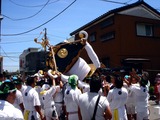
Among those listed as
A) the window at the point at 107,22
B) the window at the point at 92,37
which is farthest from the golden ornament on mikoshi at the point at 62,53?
the window at the point at 92,37

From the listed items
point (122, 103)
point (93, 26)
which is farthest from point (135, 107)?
point (93, 26)

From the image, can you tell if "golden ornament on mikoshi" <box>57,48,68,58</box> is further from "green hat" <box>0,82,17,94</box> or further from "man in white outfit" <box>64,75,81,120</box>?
"green hat" <box>0,82,17,94</box>

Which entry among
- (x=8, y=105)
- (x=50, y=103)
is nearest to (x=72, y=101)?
(x=50, y=103)

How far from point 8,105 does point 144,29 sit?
18.2 m

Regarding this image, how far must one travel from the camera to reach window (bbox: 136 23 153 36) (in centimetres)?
1992

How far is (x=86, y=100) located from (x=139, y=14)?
1634cm

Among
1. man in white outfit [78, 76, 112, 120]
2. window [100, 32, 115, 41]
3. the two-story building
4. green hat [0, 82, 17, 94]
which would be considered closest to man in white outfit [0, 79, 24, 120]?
green hat [0, 82, 17, 94]

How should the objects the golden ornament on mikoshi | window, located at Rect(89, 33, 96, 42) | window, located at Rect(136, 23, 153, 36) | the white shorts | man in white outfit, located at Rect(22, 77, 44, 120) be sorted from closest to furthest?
man in white outfit, located at Rect(22, 77, 44, 120)
the white shorts
the golden ornament on mikoshi
window, located at Rect(136, 23, 153, 36)
window, located at Rect(89, 33, 96, 42)

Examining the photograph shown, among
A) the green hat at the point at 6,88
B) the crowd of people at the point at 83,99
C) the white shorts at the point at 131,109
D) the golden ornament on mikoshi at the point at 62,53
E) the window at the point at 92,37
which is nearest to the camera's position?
the green hat at the point at 6,88

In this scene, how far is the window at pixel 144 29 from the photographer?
19.9m

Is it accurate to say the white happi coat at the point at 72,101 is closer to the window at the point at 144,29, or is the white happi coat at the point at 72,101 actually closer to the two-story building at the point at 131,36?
the two-story building at the point at 131,36

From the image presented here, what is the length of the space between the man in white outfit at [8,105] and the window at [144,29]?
17299 millimetres

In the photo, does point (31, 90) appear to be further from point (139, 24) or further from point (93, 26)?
point (93, 26)

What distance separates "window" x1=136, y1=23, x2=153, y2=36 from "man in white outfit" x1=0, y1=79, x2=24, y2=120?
17.3 m
